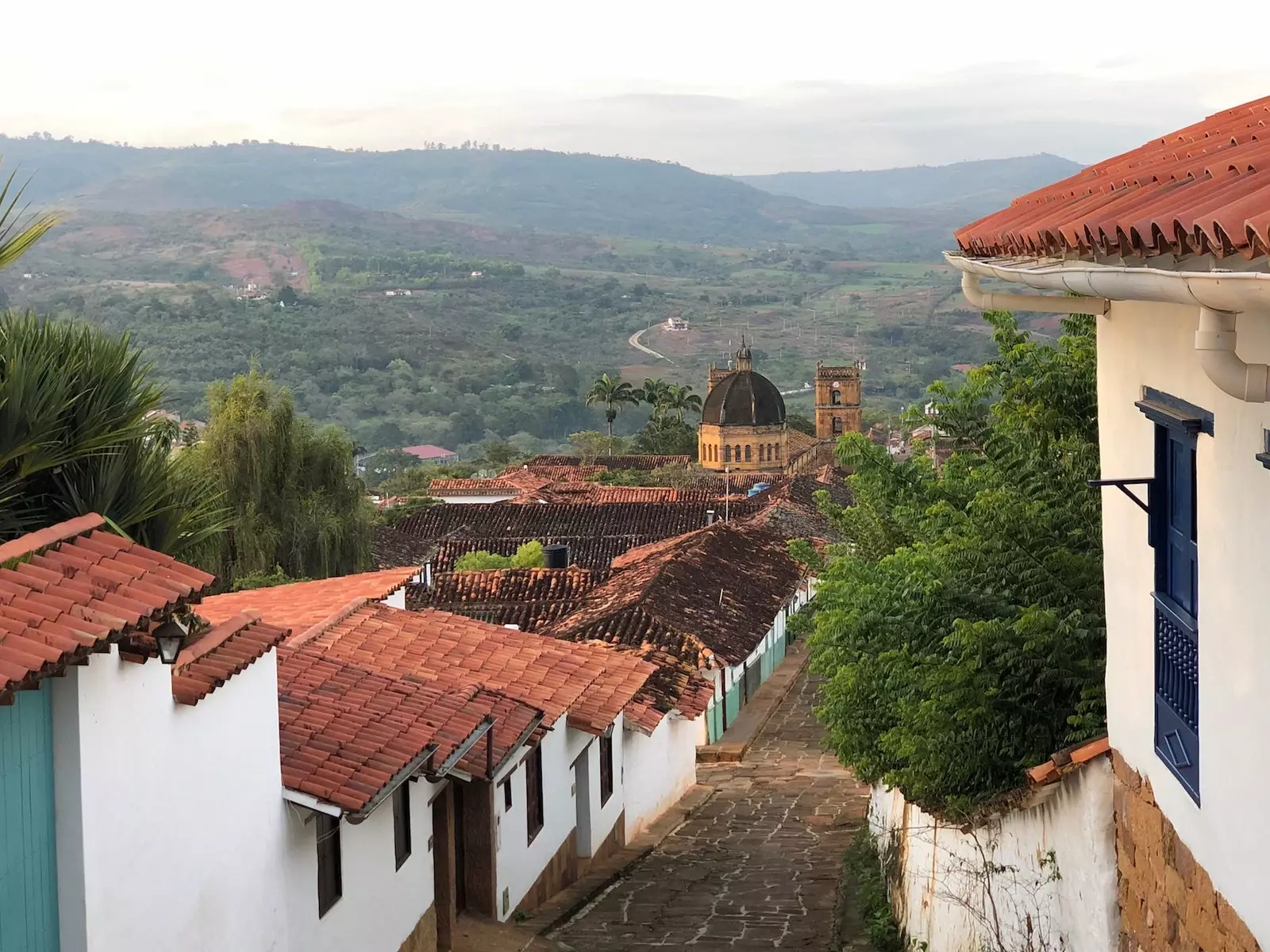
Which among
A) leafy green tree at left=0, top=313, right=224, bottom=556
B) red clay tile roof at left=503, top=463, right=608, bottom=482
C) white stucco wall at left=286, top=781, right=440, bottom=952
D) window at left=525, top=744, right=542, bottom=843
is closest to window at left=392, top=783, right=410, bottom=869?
white stucco wall at left=286, top=781, right=440, bottom=952

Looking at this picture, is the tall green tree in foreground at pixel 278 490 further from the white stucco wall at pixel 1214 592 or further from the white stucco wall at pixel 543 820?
the white stucco wall at pixel 1214 592

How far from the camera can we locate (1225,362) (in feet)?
13.1

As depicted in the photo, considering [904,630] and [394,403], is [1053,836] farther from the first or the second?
[394,403]

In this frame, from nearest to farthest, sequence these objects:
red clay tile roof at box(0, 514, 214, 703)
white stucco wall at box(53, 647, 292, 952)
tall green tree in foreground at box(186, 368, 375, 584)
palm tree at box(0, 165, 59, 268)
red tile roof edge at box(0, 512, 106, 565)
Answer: red clay tile roof at box(0, 514, 214, 703)
white stucco wall at box(53, 647, 292, 952)
red tile roof edge at box(0, 512, 106, 565)
palm tree at box(0, 165, 59, 268)
tall green tree in foreground at box(186, 368, 375, 584)

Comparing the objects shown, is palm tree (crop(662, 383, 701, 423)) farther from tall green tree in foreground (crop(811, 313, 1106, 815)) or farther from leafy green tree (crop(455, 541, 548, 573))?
tall green tree in foreground (crop(811, 313, 1106, 815))

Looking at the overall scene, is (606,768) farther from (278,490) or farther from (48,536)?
(278,490)

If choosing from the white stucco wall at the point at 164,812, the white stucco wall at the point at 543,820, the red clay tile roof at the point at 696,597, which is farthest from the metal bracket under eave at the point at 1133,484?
the red clay tile roof at the point at 696,597

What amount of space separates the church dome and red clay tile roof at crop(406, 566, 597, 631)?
57419 millimetres

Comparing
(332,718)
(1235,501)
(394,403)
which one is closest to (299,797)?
(332,718)

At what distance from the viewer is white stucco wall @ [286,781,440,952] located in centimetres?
877

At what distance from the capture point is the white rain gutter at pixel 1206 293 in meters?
3.49

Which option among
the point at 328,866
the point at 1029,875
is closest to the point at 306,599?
the point at 328,866

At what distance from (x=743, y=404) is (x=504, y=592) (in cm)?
5982

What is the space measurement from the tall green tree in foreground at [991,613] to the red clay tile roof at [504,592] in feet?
56.6
